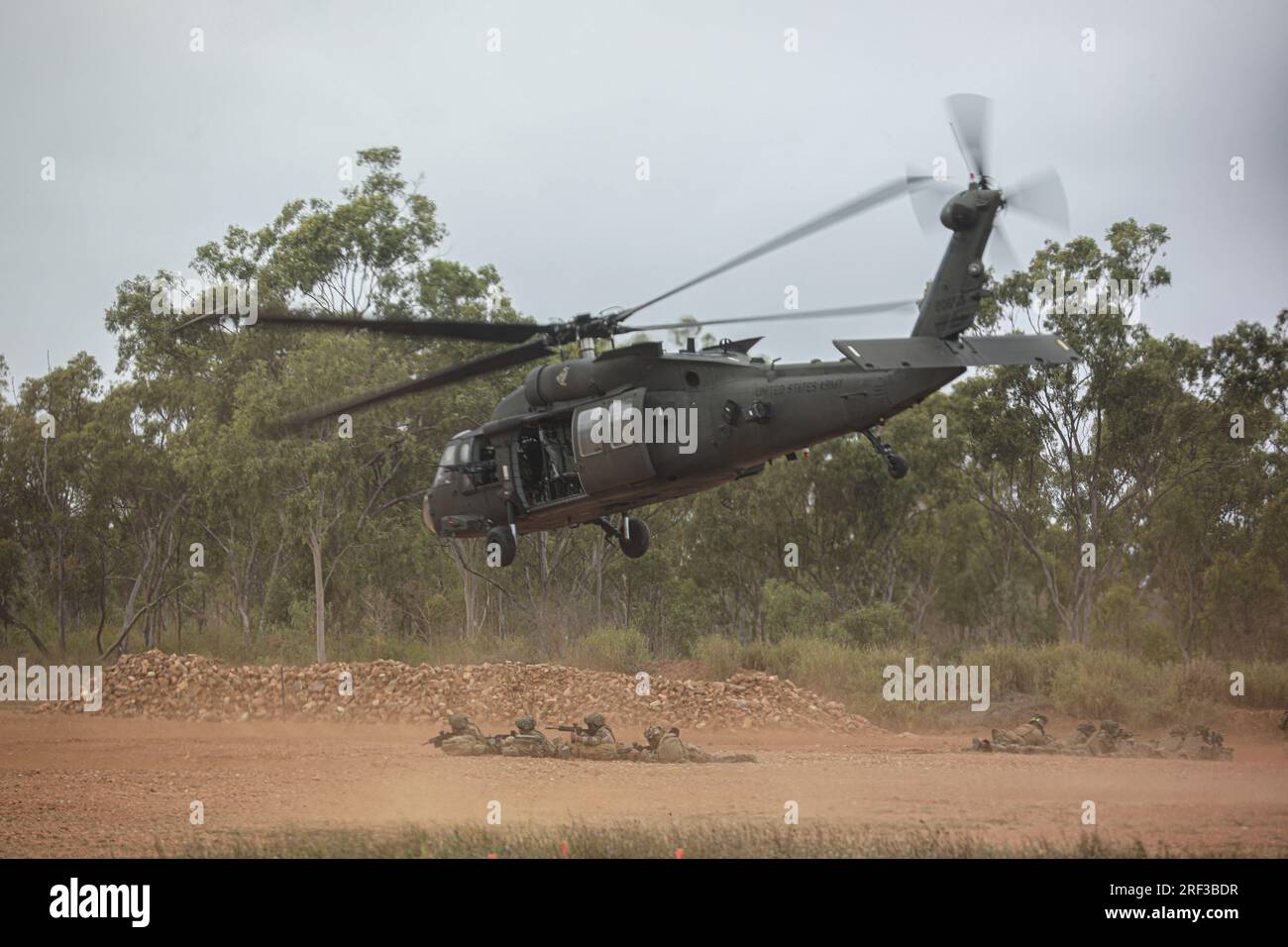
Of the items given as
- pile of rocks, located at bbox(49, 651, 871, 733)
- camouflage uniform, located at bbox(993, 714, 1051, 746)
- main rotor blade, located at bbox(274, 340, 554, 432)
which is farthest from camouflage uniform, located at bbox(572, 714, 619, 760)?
main rotor blade, located at bbox(274, 340, 554, 432)

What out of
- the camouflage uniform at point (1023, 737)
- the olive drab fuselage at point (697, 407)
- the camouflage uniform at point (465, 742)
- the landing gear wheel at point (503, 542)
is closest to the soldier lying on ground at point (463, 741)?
the camouflage uniform at point (465, 742)

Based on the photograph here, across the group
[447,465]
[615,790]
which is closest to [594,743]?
[615,790]

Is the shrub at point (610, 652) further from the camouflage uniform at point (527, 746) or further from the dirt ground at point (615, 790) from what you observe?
the camouflage uniform at point (527, 746)

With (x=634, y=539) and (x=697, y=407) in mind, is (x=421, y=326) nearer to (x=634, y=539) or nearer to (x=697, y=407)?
(x=697, y=407)

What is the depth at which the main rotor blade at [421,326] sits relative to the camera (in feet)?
50.0

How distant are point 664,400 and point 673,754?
24.4ft

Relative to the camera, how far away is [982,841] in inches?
552

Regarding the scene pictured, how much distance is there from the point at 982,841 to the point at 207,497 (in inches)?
1100

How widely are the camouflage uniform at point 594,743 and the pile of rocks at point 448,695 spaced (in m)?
4.53

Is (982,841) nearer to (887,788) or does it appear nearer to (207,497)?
(887,788)

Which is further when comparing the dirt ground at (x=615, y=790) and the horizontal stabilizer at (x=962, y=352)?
the dirt ground at (x=615, y=790)

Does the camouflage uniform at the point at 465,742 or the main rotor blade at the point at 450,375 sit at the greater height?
the main rotor blade at the point at 450,375
